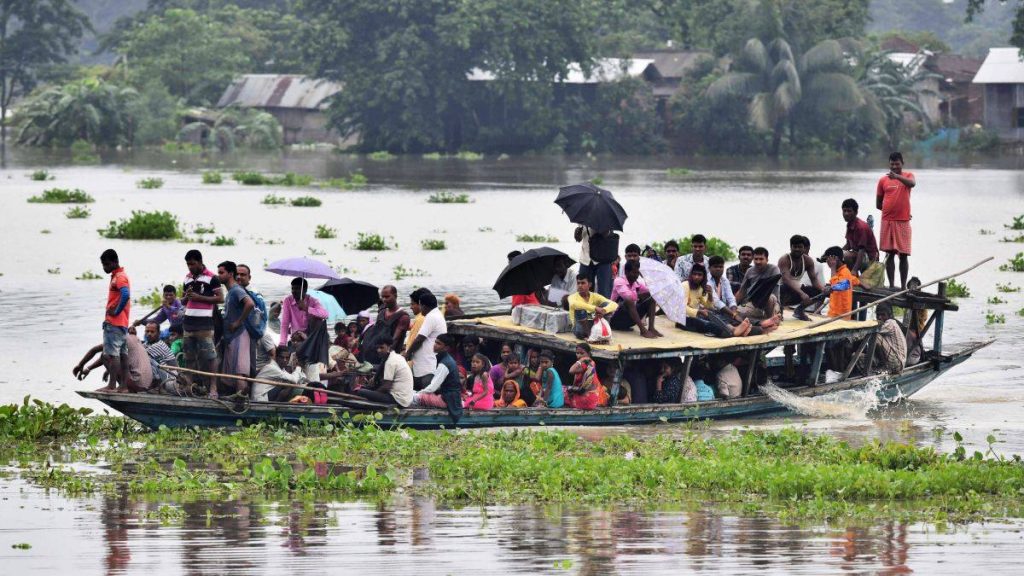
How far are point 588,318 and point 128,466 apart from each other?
414cm

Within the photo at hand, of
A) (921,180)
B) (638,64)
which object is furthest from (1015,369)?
(638,64)

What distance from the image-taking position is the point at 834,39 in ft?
230

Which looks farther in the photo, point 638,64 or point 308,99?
point 308,99

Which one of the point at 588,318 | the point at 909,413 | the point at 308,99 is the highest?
the point at 308,99

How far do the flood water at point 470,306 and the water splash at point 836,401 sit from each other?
0.41ft

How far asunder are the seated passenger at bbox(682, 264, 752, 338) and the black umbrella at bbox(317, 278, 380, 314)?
9.46 feet

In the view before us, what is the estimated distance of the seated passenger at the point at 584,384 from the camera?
14148 millimetres

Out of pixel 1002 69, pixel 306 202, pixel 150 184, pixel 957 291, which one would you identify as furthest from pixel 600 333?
pixel 1002 69

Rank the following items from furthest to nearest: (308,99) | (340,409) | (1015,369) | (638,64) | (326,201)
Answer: (308,99)
(638,64)
(326,201)
(1015,369)
(340,409)

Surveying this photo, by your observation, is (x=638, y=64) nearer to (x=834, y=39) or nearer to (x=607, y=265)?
(x=834, y=39)

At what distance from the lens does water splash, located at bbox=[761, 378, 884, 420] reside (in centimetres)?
1552

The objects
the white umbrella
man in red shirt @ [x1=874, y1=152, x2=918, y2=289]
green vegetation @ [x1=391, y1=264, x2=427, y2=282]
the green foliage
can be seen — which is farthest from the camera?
the green foliage

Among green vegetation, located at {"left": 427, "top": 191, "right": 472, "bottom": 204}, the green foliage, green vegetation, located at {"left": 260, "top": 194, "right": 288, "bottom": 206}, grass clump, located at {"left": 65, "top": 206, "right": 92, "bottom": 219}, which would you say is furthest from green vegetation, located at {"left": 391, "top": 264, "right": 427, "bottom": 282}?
green vegetation, located at {"left": 427, "top": 191, "right": 472, "bottom": 204}

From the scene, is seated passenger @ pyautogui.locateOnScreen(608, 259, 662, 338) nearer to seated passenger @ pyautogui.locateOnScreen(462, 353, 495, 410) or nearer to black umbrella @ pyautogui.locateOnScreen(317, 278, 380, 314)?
seated passenger @ pyautogui.locateOnScreen(462, 353, 495, 410)
